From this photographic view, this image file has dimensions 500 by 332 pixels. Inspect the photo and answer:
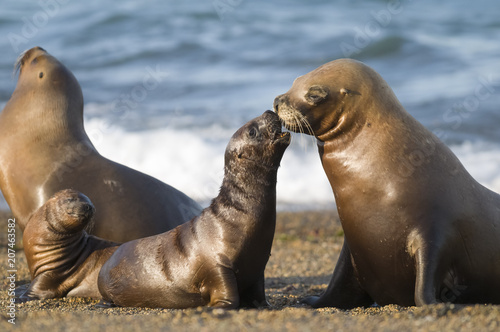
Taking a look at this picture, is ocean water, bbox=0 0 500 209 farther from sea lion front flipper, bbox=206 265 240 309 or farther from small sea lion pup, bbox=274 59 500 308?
sea lion front flipper, bbox=206 265 240 309

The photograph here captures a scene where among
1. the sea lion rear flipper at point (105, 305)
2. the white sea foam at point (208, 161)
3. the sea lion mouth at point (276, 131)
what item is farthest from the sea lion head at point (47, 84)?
the white sea foam at point (208, 161)

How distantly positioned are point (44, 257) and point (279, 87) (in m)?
13.6

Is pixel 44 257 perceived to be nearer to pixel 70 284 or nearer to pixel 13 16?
pixel 70 284

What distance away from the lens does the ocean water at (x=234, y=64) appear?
15.7 m

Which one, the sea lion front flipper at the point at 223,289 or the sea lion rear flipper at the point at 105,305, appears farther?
the sea lion rear flipper at the point at 105,305

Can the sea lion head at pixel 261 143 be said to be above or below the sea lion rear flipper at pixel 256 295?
above

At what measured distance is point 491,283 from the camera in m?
5.95

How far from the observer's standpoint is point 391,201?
589cm

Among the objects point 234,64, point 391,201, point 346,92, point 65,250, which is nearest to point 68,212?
point 65,250

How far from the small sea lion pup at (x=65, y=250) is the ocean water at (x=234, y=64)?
612cm

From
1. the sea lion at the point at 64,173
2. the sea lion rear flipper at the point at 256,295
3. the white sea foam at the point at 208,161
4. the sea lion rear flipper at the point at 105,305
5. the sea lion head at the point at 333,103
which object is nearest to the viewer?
the sea lion rear flipper at the point at 256,295

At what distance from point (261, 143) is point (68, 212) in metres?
2.07

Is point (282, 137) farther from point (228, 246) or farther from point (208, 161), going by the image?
point (208, 161)

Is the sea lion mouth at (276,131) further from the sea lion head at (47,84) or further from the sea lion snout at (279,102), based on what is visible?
the sea lion head at (47,84)
